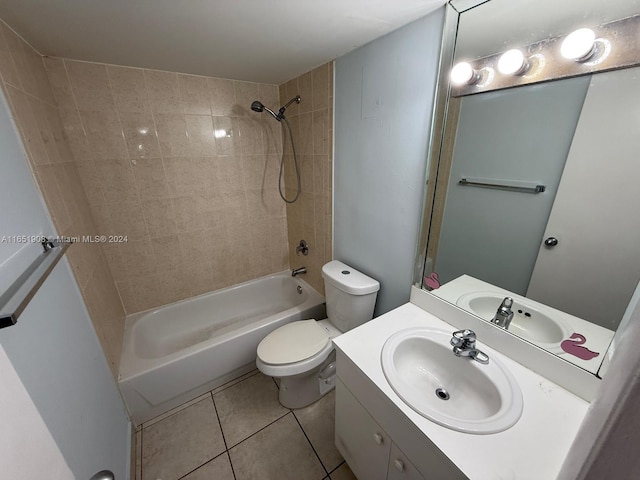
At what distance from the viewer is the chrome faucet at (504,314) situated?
0.94 m

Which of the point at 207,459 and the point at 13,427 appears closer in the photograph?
the point at 13,427

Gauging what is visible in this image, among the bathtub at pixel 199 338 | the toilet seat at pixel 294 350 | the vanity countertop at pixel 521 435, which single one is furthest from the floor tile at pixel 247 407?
the vanity countertop at pixel 521 435

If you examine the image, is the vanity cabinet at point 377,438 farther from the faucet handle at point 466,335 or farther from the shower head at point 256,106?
the shower head at point 256,106

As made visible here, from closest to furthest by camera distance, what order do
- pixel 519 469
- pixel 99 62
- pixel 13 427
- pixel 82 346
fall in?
pixel 13 427 → pixel 519 469 → pixel 82 346 → pixel 99 62

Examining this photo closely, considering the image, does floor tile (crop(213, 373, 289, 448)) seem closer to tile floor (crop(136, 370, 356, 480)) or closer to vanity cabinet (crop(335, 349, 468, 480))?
tile floor (crop(136, 370, 356, 480))

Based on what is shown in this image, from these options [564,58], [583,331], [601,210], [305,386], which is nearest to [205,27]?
[564,58]

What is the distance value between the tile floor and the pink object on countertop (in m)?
1.10

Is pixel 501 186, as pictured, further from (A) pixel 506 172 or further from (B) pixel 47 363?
(B) pixel 47 363

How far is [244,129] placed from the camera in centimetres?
195

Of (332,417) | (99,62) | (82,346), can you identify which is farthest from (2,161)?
(332,417)

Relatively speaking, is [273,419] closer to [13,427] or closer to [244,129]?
Answer: [13,427]

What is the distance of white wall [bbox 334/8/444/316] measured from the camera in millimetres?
1060

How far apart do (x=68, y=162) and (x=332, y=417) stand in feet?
6.76

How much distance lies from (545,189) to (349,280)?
3.12 feet
